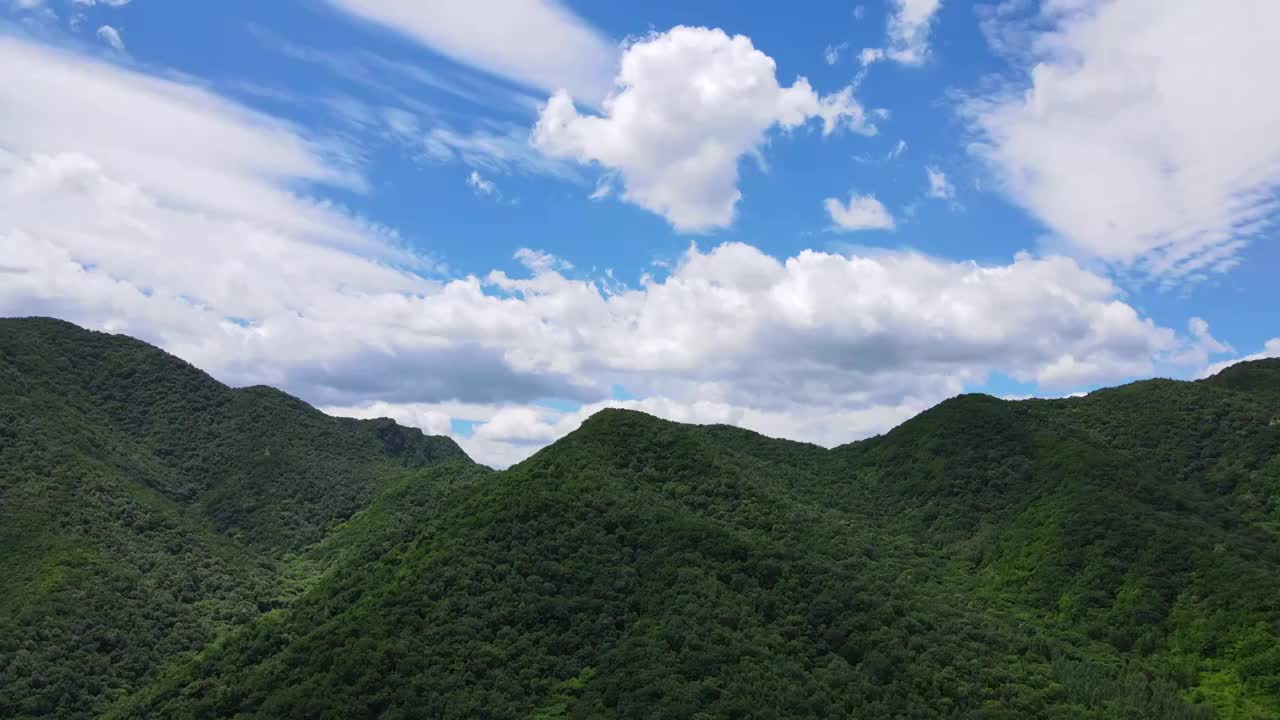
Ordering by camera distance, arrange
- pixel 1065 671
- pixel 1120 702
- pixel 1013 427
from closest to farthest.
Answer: pixel 1120 702 < pixel 1065 671 < pixel 1013 427

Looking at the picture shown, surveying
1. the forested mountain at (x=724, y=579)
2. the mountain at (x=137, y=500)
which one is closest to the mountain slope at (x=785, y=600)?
the forested mountain at (x=724, y=579)

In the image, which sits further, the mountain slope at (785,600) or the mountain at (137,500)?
the mountain at (137,500)

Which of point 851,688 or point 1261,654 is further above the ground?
point 1261,654

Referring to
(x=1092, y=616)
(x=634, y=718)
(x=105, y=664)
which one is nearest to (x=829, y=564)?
(x=1092, y=616)

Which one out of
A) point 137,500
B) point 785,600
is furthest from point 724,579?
point 137,500

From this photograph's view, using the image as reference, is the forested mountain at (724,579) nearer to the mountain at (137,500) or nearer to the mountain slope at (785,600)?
the mountain slope at (785,600)

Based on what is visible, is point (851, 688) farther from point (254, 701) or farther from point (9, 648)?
point (9, 648)

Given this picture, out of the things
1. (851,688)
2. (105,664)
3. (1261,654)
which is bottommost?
(105,664)
